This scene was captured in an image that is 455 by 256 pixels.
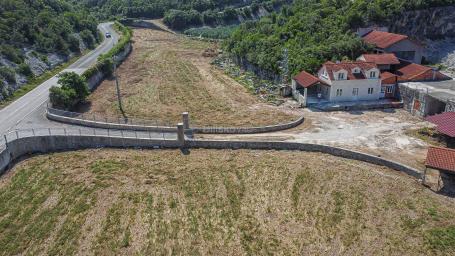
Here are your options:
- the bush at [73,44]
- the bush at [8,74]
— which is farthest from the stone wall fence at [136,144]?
the bush at [73,44]

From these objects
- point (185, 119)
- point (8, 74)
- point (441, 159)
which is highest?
point (8, 74)

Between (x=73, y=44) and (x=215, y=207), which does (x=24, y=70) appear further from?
(x=215, y=207)

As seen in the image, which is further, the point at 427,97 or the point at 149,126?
the point at 427,97

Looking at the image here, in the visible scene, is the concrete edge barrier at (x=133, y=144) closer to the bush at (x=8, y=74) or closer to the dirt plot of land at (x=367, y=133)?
the dirt plot of land at (x=367, y=133)

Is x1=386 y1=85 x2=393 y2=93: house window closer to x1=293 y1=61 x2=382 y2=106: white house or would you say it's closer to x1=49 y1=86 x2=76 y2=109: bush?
x1=293 y1=61 x2=382 y2=106: white house

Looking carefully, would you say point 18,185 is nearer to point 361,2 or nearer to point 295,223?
point 295,223

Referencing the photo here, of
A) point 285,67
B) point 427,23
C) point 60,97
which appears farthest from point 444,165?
point 427,23

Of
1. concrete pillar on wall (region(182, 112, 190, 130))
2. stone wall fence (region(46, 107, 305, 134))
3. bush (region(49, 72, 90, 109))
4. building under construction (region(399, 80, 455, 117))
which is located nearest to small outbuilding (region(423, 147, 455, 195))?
building under construction (region(399, 80, 455, 117))
